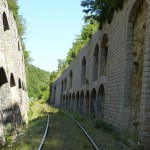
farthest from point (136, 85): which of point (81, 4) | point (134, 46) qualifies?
point (81, 4)

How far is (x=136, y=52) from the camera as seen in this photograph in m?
14.1

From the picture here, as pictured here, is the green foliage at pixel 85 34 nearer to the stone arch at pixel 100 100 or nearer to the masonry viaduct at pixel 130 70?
the stone arch at pixel 100 100

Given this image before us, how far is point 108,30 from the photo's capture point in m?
19.2

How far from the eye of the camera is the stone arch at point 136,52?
44.0 feet

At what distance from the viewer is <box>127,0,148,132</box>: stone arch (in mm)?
13422

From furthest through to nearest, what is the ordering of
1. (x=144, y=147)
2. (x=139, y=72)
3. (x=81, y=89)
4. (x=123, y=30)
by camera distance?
(x=81, y=89) < (x=123, y=30) < (x=139, y=72) < (x=144, y=147)

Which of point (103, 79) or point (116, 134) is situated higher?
point (103, 79)

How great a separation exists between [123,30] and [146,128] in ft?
19.3

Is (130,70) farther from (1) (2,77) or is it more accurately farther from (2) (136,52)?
(1) (2,77)

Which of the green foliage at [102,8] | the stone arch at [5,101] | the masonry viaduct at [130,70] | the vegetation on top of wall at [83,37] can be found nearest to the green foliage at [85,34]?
the vegetation on top of wall at [83,37]

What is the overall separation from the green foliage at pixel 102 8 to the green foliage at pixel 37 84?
26043 millimetres

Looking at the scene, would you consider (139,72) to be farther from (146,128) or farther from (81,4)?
(81,4)

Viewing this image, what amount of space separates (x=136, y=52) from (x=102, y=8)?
6647 millimetres

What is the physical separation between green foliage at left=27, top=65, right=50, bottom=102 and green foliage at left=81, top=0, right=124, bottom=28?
26043mm
